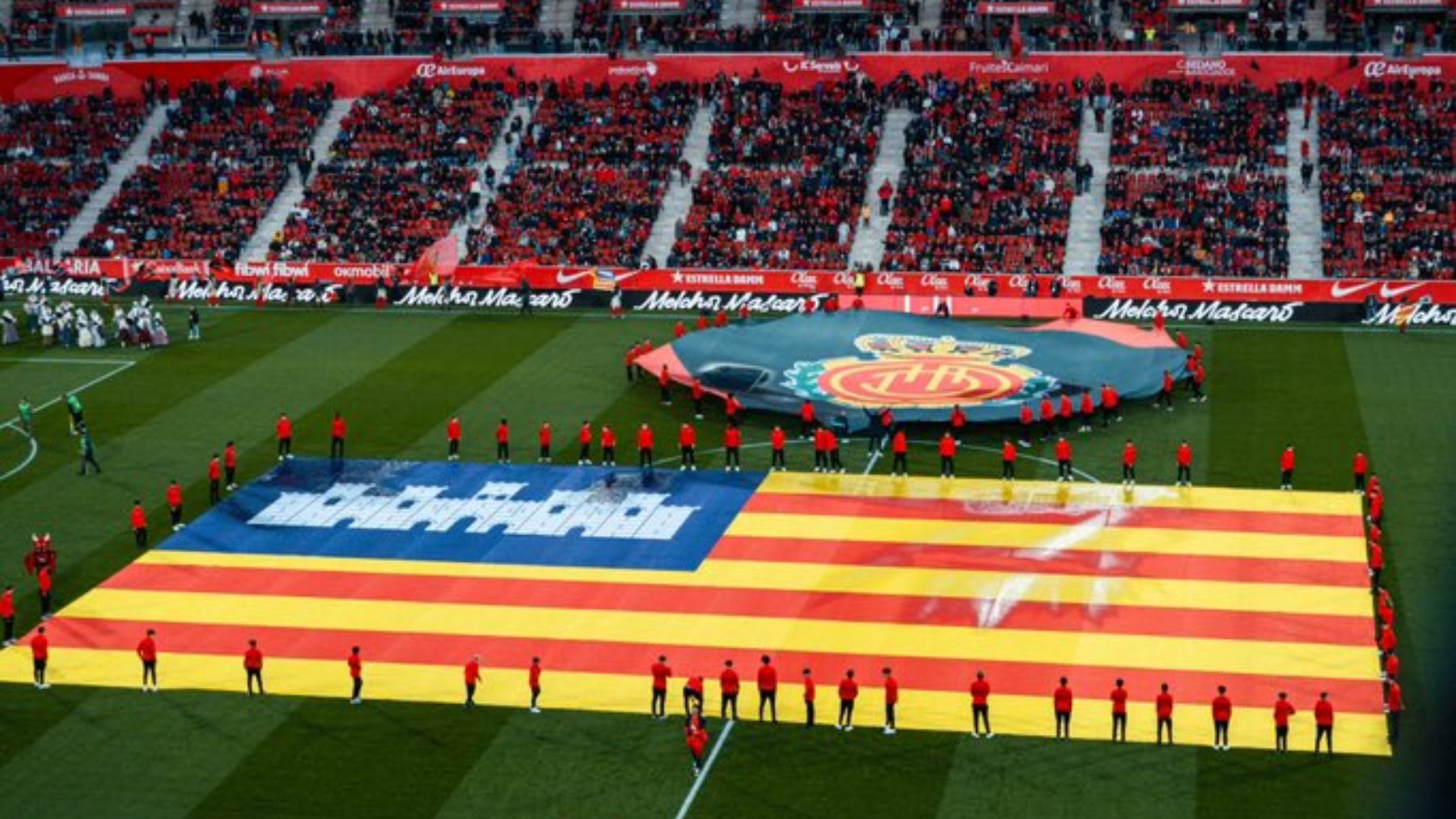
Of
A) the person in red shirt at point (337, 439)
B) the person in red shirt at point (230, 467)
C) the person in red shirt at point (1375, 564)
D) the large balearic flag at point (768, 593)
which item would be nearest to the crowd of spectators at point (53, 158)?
the person in red shirt at point (337, 439)

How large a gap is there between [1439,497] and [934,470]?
36.8ft

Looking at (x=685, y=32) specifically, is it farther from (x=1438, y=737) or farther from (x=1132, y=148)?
(x=1438, y=737)

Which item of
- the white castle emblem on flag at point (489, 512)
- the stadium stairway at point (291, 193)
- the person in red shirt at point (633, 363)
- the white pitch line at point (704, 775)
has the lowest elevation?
the white pitch line at point (704, 775)

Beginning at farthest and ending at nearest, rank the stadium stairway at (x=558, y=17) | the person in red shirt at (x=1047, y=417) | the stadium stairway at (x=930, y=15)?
the stadium stairway at (x=558, y=17) → the stadium stairway at (x=930, y=15) → the person in red shirt at (x=1047, y=417)

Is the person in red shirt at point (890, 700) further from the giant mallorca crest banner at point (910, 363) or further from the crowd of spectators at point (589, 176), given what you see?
Answer: the crowd of spectators at point (589, 176)

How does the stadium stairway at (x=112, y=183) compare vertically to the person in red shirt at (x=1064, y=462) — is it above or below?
above

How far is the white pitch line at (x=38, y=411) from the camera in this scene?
46094mm

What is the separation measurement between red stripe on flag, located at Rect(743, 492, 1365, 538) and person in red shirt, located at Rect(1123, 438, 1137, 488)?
1204 mm

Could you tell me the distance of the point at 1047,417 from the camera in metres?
46.1

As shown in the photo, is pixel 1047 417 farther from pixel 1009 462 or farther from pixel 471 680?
pixel 471 680

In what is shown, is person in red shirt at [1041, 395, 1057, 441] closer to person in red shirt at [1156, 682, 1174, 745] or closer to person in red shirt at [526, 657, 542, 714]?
person in red shirt at [1156, 682, 1174, 745]

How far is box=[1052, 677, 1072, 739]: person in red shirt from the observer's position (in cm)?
2875

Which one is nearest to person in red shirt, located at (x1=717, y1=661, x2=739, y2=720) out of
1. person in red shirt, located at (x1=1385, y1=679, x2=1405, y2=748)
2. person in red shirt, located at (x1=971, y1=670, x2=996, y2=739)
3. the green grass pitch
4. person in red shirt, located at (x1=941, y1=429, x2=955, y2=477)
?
the green grass pitch

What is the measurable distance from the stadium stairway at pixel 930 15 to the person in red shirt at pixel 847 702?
5060 centimetres
